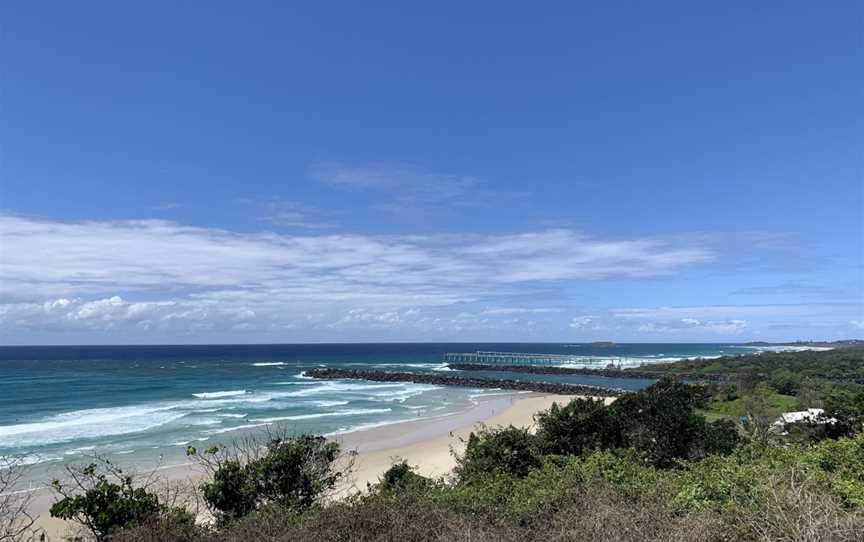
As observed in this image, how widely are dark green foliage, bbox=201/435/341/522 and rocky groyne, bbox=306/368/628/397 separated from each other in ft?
133

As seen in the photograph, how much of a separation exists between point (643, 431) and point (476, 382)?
46.2m

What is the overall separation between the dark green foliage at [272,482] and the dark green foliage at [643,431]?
6169 mm

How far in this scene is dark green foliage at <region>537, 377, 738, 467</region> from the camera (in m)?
14.2

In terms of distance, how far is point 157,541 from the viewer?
6.62 metres

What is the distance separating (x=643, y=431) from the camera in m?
14.5

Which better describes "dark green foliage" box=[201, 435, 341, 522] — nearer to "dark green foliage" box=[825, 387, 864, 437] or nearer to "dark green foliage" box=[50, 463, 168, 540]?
"dark green foliage" box=[50, 463, 168, 540]

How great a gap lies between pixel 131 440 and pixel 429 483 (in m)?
20.1

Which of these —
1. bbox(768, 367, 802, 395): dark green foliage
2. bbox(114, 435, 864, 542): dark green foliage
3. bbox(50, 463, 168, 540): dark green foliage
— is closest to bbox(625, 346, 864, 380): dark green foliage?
bbox(768, 367, 802, 395): dark green foliage

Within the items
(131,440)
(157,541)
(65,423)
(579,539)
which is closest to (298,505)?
(157,541)

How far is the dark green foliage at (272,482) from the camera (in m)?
10.2

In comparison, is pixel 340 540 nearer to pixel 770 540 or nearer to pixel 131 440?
pixel 770 540

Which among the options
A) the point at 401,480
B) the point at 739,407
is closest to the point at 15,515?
the point at 401,480

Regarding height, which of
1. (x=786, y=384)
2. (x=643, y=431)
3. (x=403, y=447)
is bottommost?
(x=403, y=447)

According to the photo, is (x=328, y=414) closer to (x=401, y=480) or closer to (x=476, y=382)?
(x=401, y=480)
